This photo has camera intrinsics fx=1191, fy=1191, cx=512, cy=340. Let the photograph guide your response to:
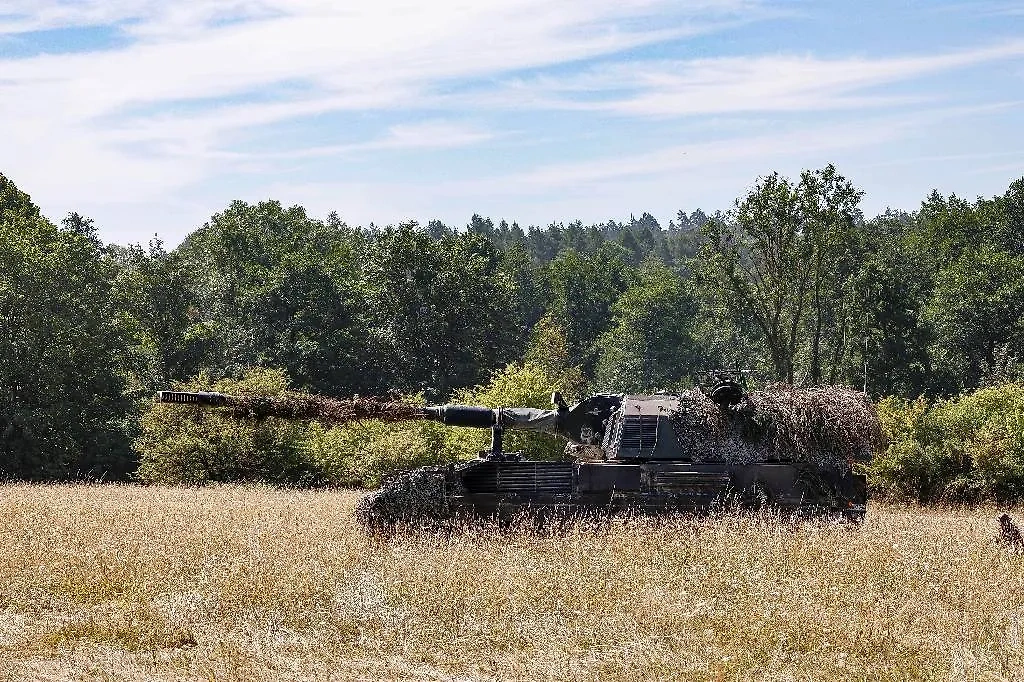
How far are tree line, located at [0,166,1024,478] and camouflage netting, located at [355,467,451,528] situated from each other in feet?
77.1

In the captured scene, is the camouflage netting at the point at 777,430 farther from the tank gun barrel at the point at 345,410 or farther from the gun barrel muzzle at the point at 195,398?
the gun barrel muzzle at the point at 195,398

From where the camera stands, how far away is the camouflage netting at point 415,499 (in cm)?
1819

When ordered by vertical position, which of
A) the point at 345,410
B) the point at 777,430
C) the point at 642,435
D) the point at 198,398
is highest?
the point at 198,398

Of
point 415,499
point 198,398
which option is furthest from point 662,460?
point 198,398

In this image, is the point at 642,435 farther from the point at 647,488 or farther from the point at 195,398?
the point at 195,398

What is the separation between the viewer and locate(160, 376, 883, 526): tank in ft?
60.1

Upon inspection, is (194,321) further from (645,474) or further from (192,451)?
(645,474)

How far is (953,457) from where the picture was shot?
91.3 ft

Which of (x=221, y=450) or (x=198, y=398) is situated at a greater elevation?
(x=198, y=398)

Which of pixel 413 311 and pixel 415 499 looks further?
pixel 413 311

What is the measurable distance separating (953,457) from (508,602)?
55.7 feet

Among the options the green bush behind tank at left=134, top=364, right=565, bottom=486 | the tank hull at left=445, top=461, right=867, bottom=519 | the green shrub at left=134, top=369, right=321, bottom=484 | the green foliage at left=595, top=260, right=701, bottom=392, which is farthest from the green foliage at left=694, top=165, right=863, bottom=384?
the green foliage at left=595, top=260, right=701, bottom=392

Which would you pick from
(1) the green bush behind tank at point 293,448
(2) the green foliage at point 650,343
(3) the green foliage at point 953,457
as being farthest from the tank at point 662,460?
(2) the green foliage at point 650,343

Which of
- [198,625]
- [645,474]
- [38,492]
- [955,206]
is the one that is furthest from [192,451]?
[955,206]
